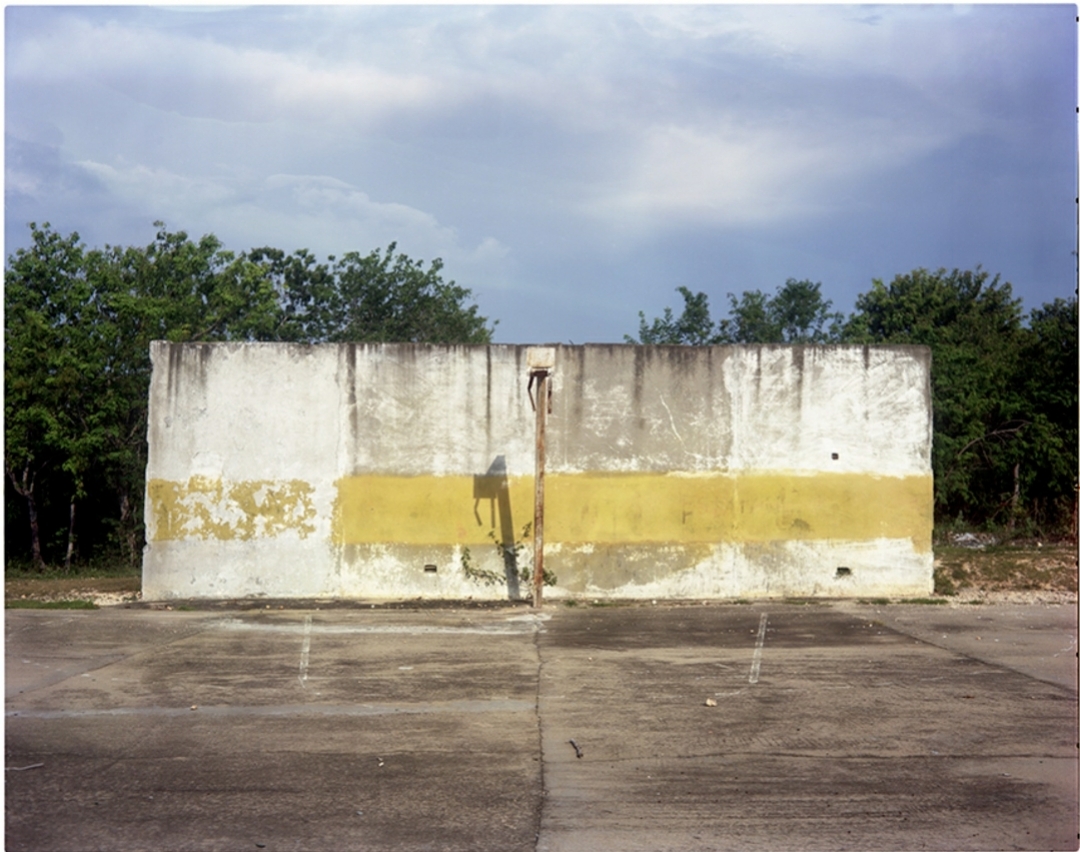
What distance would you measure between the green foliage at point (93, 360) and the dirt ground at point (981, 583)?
18.4ft

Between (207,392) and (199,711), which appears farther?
(207,392)

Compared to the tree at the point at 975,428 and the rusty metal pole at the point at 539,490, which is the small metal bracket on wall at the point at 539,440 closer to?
the rusty metal pole at the point at 539,490

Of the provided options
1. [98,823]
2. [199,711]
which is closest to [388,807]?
[98,823]

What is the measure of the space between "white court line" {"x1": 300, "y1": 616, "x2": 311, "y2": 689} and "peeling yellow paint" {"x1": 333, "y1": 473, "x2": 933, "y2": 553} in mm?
2056

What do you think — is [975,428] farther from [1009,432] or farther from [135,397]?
[135,397]

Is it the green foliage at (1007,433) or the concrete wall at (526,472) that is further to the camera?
the green foliage at (1007,433)

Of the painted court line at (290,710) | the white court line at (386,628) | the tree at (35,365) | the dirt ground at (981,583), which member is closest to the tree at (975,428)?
the dirt ground at (981,583)

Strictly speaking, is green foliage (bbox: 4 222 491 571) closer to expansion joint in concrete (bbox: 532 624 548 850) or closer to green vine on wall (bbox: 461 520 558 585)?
green vine on wall (bbox: 461 520 558 585)

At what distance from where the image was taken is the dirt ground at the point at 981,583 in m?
14.7

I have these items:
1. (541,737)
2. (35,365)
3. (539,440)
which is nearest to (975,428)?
(539,440)

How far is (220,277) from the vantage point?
2773 centimetres

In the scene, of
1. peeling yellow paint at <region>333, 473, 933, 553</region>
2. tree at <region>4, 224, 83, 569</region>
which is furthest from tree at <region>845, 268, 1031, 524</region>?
tree at <region>4, 224, 83, 569</region>

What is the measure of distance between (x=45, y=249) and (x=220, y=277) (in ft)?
14.4

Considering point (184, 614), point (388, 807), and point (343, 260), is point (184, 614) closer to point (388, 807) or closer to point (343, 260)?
point (388, 807)
